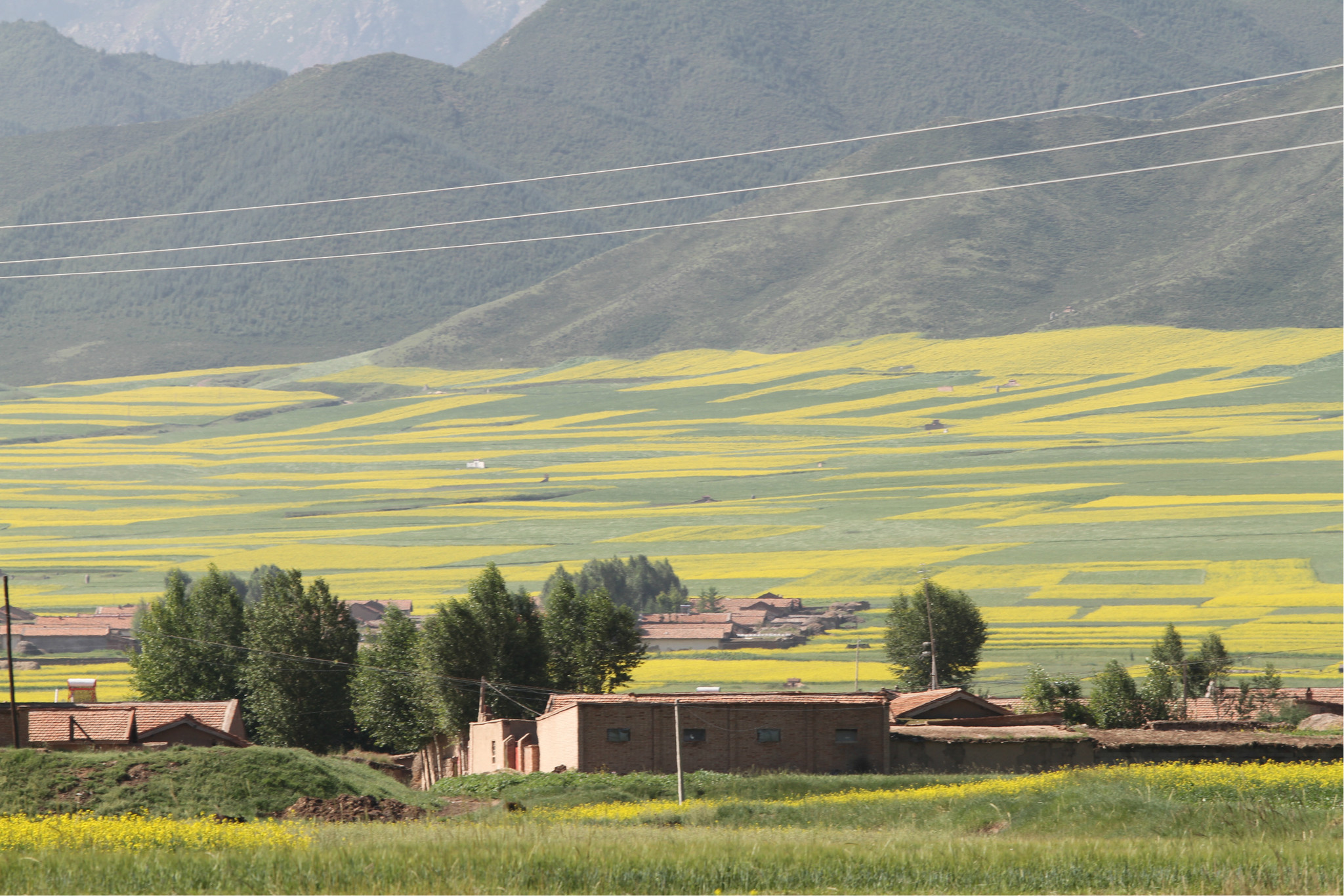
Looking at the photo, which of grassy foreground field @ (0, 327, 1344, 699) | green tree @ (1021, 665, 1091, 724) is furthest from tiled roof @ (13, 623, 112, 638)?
green tree @ (1021, 665, 1091, 724)

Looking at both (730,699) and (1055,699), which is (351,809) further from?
(1055,699)

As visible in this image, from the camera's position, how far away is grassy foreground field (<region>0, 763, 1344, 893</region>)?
21.3m

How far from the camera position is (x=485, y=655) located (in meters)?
71.9

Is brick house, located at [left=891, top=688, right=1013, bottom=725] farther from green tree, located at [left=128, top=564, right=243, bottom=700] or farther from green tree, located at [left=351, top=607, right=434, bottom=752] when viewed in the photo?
green tree, located at [left=128, top=564, right=243, bottom=700]

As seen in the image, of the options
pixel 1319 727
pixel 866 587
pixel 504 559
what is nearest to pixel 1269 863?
pixel 1319 727

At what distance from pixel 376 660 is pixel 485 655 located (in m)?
6.24

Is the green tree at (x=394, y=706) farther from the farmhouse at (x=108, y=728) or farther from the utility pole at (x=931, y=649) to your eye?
the utility pole at (x=931, y=649)

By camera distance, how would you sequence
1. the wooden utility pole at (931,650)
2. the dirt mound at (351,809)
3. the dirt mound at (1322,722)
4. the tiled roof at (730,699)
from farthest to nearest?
the wooden utility pole at (931,650)
the dirt mound at (1322,722)
the tiled roof at (730,699)
the dirt mound at (351,809)

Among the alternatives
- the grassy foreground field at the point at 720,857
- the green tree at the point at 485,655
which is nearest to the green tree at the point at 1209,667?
the green tree at the point at 485,655

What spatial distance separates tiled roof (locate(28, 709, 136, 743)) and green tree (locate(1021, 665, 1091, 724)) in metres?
37.4

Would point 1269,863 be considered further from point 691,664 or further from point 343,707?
point 691,664

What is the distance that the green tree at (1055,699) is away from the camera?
220 feet

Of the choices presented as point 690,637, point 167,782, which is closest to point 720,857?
point 167,782

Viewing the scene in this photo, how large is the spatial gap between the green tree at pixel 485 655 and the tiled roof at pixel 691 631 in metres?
36.4
